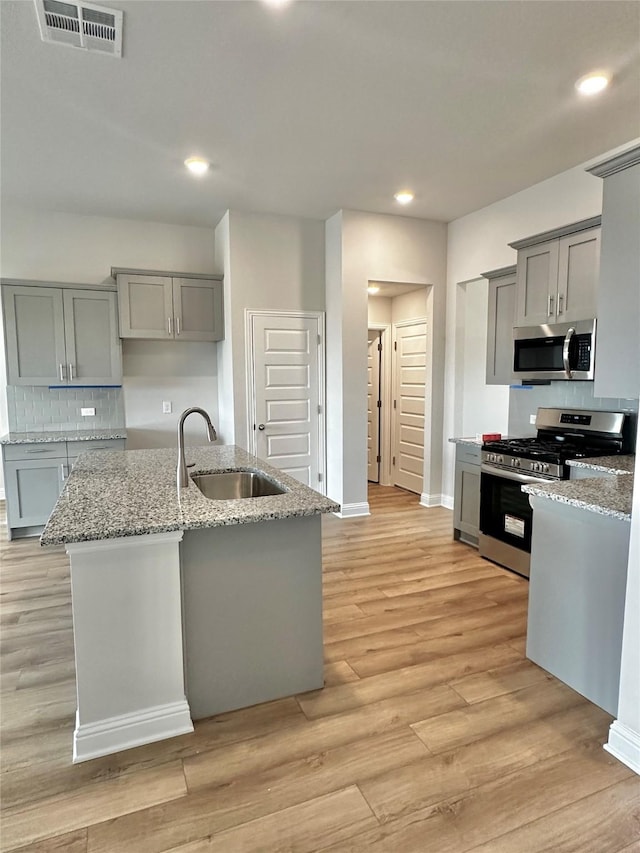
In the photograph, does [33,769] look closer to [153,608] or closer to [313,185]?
[153,608]

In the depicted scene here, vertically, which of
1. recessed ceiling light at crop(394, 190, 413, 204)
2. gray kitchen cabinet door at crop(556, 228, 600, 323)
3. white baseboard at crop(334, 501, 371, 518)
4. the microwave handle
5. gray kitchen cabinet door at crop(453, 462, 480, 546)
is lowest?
white baseboard at crop(334, 501, 371, 518)

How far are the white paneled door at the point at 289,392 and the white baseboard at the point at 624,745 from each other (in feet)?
12.0

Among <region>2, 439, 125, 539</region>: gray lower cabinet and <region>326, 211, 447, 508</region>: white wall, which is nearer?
<region>2, 439, 125, 539</region>: gray lower cabinet

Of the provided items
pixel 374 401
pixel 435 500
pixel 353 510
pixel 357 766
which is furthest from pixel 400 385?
pixel 357 766

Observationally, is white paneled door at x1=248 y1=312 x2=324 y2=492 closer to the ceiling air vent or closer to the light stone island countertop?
the light stone island countertop

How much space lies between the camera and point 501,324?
4066mm

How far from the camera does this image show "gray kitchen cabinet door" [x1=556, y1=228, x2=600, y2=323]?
3176 millimetres

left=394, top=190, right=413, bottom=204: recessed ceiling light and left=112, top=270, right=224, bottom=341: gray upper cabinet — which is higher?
left=394, top=190, right=413, bottom=204: recessed ceiling light

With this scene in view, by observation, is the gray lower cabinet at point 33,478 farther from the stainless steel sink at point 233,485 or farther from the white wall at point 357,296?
the white wall at point 357,296

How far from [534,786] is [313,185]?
4.18 metres

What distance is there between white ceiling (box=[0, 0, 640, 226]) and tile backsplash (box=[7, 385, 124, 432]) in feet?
5.96

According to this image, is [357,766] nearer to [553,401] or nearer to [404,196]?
A: [553,401]

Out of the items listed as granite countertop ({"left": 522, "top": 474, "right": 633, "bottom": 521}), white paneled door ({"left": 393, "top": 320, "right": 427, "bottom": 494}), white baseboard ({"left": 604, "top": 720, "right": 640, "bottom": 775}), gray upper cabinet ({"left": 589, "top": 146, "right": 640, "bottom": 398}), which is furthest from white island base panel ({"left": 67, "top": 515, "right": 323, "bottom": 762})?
white paneled door ({"left": 393, "top": 320, "right": 427, "bottom": 494})

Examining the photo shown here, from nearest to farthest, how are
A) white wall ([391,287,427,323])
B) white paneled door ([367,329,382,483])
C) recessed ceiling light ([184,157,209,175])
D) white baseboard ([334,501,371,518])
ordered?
1. recessed ceiling light ([184,157,209,175])
2. white baseboard ([334,501,371,518])
3. white wall ([391,287,427,323])
4. white paneled door ([367,329,382,483])
